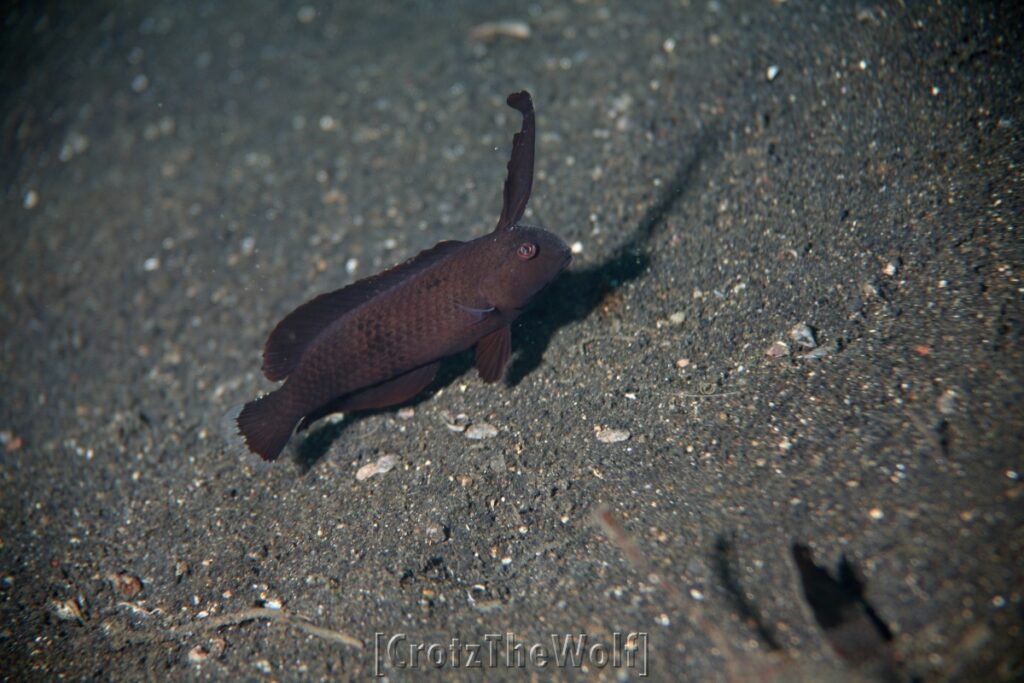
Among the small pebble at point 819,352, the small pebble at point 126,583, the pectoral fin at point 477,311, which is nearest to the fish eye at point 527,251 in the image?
the pectoral fin at point 477,311

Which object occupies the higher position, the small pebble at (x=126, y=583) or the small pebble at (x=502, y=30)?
the small pebble at (x=502, y=30)

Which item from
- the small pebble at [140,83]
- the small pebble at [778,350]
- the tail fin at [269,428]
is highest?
the small pebble at [778,350]

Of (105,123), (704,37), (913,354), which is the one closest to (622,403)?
(913,354)

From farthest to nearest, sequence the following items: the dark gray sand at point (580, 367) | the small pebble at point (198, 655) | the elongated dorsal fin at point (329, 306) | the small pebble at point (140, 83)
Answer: the small pebble at point (140, 83), the elongated dorsal fin at point (329, 306), the small pebble at point (198, 655), the dark gray sand at point (580, 367)

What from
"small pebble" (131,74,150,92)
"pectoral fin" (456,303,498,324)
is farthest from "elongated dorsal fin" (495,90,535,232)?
"small pebble" (131,74,150,92)

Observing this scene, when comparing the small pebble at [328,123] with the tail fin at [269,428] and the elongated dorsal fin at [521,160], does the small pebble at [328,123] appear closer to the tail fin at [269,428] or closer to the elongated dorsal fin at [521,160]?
the elongated dorsal fin at [521,160]

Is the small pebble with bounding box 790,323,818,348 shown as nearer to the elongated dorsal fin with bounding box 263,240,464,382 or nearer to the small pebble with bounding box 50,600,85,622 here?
the elongated dorsal fin with bounding box 263,240,464,382
